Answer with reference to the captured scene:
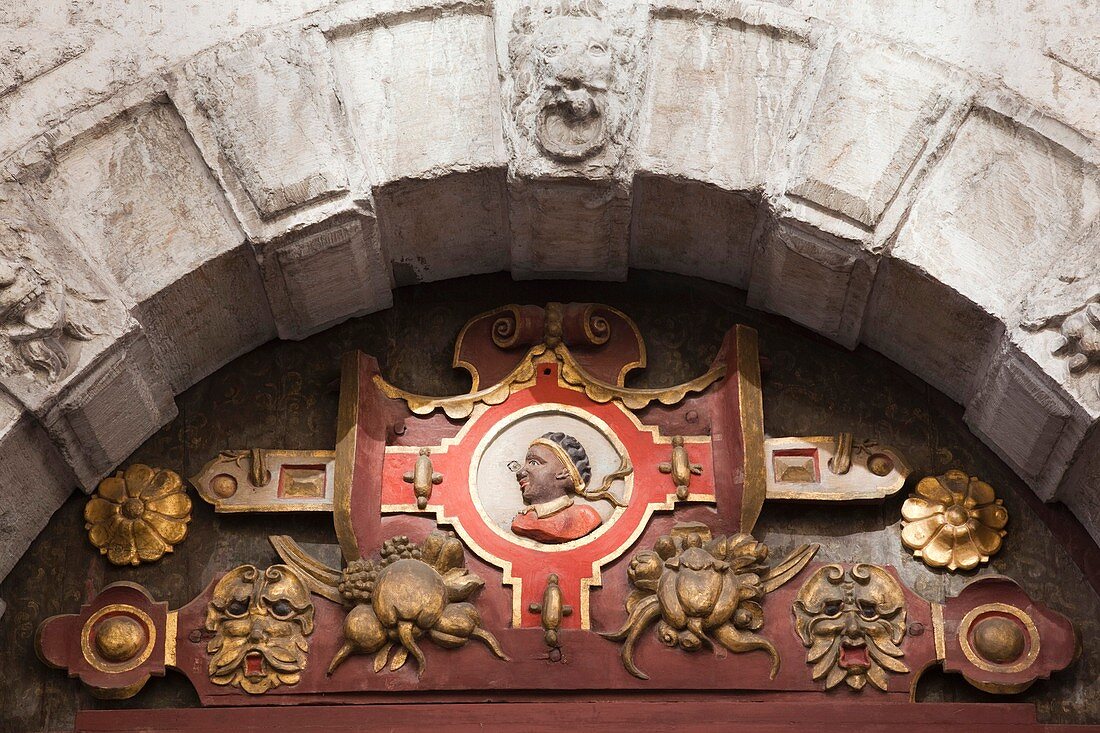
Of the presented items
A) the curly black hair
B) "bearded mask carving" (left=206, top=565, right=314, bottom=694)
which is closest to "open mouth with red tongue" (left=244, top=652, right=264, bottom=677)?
"bearded mask carving" (left=206, top=565, right=314, bottom=694)

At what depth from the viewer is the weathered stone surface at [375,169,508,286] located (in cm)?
314

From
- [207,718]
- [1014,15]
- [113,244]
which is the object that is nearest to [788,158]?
[1014,15]

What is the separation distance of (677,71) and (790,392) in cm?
72

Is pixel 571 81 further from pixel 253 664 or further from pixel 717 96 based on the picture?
pixel 253 664

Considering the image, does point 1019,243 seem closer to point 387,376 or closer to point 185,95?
point 387,376

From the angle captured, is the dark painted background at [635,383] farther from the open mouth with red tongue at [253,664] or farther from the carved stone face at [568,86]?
the carved stone face at [568,86]

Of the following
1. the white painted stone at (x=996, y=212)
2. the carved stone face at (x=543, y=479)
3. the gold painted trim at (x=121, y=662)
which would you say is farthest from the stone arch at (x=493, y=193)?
the carved stone face at (x=543, y=479)

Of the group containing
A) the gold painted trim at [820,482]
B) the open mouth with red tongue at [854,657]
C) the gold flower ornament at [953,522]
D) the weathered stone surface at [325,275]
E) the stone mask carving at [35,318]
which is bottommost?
the open mouth with red tongue at [854,657]

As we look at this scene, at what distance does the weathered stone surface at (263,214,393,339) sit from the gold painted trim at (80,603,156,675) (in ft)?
2.08

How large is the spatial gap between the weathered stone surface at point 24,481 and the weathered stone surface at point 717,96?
1271 mm

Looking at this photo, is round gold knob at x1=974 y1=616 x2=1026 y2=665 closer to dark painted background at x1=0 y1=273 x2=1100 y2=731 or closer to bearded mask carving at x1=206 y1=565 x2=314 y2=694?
dark painted background at x1=0 y1=273 x2=1100 y2=731

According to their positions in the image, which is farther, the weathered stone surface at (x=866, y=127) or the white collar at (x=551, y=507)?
the white collar at (x=551, y=507)

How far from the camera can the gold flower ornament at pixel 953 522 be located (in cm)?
314

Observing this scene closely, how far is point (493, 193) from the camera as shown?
3188mm
